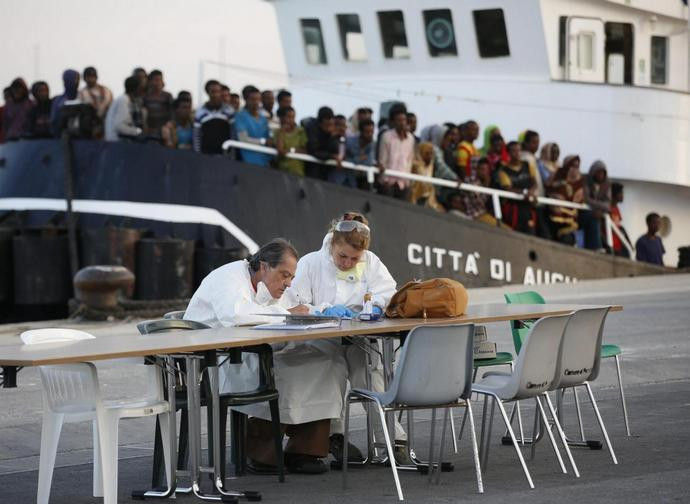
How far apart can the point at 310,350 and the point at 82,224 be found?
33.6 feet

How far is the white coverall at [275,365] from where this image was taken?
7602mm

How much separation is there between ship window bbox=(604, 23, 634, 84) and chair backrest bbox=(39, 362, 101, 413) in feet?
52.0

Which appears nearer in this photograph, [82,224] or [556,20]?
[82,224]

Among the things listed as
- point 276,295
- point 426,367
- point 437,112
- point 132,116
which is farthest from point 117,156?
point 426,367

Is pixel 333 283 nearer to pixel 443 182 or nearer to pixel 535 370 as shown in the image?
pixel 535 370

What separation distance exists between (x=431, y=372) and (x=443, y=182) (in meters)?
11.2

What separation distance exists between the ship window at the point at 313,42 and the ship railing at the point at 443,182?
13.4ft

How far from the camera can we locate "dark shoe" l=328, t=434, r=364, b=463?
788 centimetres

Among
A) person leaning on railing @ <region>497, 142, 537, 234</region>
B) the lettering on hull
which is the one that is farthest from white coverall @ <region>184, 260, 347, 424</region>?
person leaning on railing @ <region>497, 142, 537, 234</region>

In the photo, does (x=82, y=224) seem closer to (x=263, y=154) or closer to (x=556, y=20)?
(x=263, y=154)

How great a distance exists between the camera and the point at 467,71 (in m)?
21.1

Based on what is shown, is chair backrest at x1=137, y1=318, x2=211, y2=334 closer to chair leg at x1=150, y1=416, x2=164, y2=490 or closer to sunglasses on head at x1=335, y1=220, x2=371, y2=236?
chair leg at x1=150, y1=416, x2=164, y2=490

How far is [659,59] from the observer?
875 inches

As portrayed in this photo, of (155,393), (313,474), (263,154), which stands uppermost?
(263,154)
